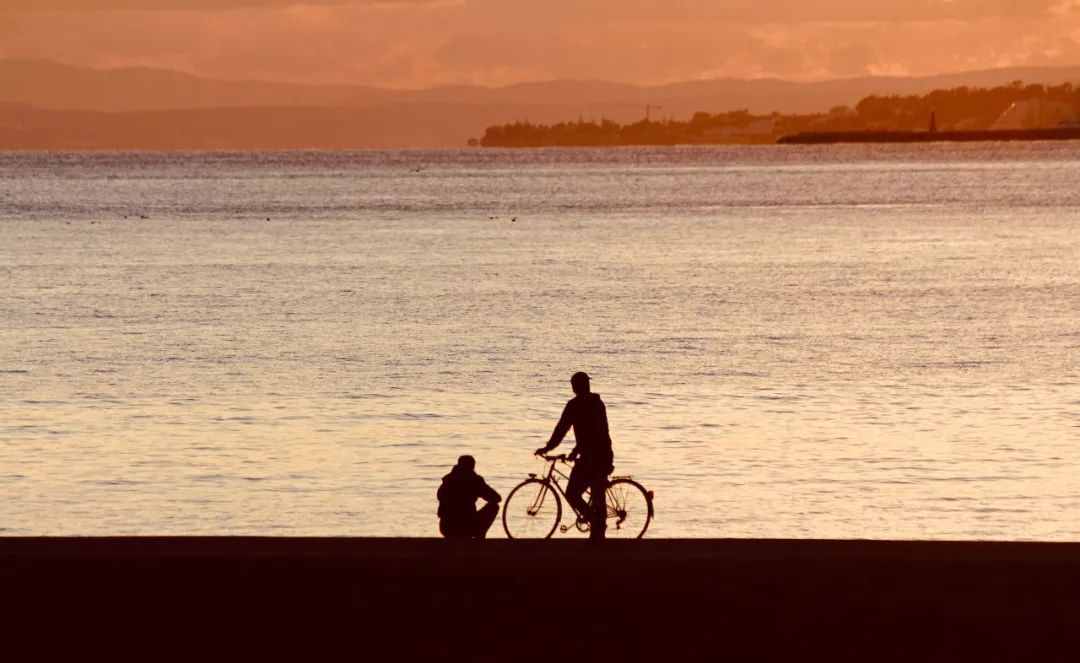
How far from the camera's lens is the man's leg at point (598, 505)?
17.8m

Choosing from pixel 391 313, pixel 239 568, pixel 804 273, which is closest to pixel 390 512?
pixel 239 568

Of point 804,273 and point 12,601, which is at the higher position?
point 12,601

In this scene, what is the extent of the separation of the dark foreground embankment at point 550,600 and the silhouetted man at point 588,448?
2.16m

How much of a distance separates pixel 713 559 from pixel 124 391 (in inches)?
1088

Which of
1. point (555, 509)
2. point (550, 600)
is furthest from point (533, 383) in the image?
point (550, 600)

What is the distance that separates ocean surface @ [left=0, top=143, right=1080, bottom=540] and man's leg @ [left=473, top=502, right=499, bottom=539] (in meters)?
6.42

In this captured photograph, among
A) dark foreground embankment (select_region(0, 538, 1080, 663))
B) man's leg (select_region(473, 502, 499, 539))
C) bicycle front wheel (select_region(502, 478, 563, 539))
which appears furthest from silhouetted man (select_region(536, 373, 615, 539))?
dark foreground embankment (select_region(0, 538, 1080, 663))

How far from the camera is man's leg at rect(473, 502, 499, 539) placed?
55.1 ft

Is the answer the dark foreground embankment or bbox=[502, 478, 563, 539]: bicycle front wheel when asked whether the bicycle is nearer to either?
bbox=[502, 478, 563, 539]: bicycle front wheel

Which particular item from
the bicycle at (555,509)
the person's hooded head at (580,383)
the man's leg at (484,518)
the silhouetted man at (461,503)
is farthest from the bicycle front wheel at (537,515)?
the person's hooded head at (580,383)

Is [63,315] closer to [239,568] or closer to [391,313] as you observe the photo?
[391,313]

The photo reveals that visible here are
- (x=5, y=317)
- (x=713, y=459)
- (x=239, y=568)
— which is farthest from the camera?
(x=5, y=317)

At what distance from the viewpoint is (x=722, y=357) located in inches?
1839

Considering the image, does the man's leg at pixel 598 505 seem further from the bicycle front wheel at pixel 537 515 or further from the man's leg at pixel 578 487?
the bicycle front wheel at pixel 537 515
